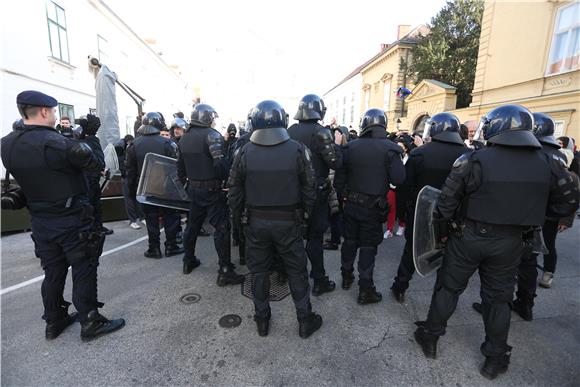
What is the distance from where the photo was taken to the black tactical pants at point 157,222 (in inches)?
175

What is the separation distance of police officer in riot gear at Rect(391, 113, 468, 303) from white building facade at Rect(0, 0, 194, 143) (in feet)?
30.2

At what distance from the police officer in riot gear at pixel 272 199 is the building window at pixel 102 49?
43.0 feet

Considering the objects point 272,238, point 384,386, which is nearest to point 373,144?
point 272,238

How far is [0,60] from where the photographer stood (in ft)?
23.2

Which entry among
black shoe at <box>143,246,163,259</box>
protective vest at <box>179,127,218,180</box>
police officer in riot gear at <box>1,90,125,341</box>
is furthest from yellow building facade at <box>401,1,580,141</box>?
police officer in riot gear at <box>1,90,125,341</box>

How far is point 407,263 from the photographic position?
322 centimetres

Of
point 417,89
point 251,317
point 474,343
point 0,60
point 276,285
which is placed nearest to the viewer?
point 474,343

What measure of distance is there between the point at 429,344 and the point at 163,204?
3773 mm

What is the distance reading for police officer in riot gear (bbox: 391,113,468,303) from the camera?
2963 mm

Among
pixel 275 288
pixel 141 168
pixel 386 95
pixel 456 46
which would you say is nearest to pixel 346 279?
pixel 275 288

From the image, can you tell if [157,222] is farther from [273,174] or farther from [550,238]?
[550,238]

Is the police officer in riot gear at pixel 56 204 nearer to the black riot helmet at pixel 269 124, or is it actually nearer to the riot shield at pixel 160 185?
the black riot helmet at pixel 269 124

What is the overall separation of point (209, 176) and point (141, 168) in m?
1.47

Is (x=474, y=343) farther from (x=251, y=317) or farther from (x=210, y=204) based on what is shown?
(x=210, y=204)
